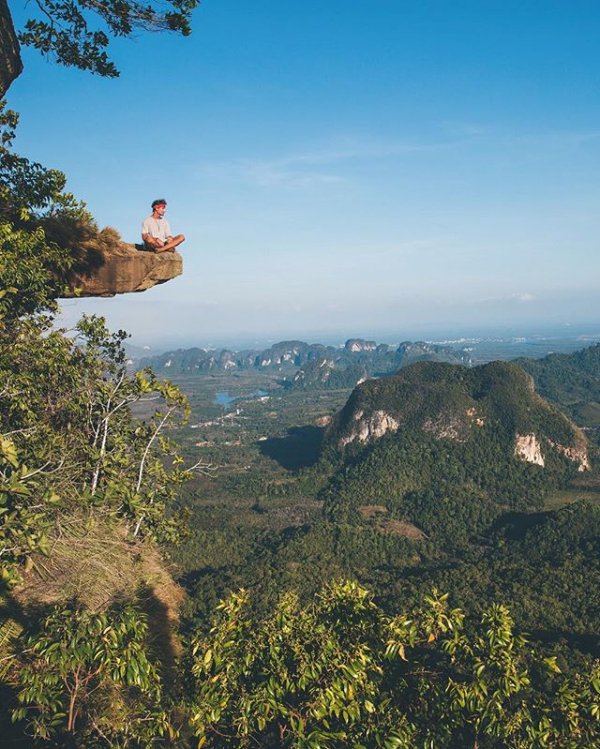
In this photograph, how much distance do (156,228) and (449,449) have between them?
102 m

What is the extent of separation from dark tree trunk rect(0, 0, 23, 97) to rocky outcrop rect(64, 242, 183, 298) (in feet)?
9.24

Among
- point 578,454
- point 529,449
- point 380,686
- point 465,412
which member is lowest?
point 578,454

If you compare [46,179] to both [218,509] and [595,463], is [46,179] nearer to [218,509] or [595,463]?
[218,509]

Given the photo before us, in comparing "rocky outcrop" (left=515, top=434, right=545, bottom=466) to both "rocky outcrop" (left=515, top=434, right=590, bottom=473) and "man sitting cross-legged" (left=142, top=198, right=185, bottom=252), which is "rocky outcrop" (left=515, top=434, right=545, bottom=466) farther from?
"man sitting cross-legged" (left=142, top=198, right=185, bottom=252)

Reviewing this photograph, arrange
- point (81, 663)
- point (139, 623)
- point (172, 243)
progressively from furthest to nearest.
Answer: point (172, 243), point (139, 623), point (81, 663)

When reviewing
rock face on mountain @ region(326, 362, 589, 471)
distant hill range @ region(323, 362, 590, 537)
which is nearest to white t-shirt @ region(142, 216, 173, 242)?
distant hill range @ region(323, 362, 590, 537)

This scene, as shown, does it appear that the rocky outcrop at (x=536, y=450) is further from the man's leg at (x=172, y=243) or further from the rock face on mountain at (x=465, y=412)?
the man's leg at (x=172, y=243)

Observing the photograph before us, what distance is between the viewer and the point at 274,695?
15.4 ft

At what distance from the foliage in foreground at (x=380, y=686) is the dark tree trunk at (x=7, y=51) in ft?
27.4

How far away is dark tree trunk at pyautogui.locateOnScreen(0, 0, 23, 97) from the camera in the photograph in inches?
256

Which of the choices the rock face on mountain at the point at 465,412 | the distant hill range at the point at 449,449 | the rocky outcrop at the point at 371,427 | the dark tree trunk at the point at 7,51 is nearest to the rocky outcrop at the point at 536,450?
the rock face on mountain at the point at 465,412

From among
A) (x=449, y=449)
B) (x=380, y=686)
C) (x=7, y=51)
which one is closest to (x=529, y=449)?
(x=449, y=449)

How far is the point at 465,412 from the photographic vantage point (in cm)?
10531

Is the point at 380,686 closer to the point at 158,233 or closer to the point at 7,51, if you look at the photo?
the point at 158,233
